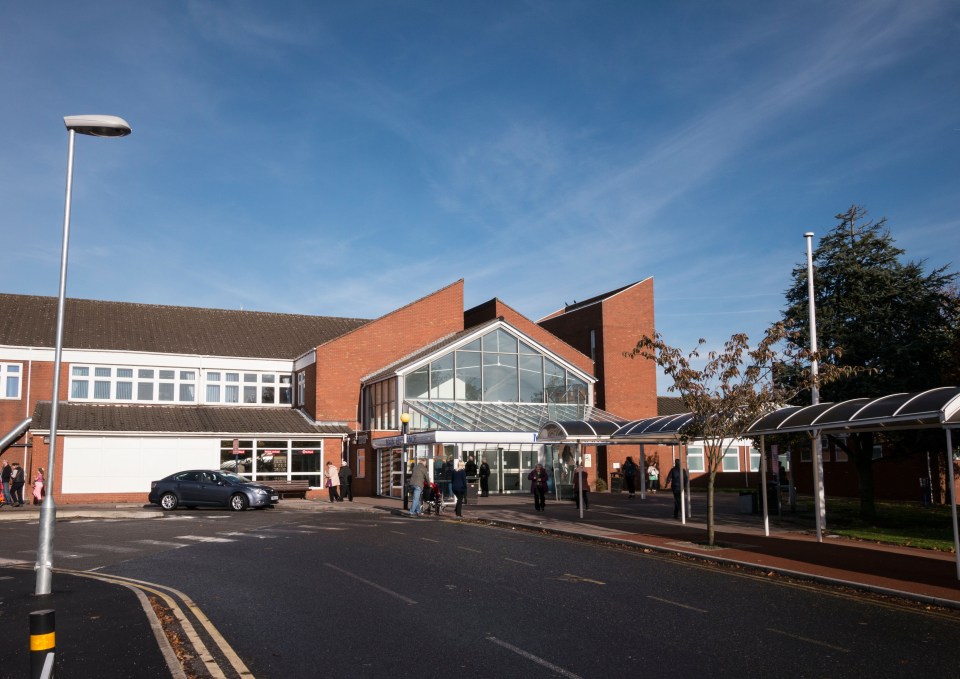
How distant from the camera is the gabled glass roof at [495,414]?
34.7 meters

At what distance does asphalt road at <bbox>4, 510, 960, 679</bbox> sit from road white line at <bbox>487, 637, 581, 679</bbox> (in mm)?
29

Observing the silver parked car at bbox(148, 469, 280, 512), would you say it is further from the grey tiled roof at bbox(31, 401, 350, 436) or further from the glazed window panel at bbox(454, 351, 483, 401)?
the glazed window panel at bbox(454, 351, 483, 401)

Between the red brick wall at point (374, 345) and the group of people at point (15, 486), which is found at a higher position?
the red brick wall at point (374, 345)

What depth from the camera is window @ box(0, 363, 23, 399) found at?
3925 centimetres

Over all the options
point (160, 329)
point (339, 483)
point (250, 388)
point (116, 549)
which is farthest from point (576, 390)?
point (116, 549)

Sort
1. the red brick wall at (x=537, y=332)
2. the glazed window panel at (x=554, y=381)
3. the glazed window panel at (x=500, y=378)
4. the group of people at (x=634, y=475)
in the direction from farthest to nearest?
the red brick wall at (x=537, y=332), the glazed window panel at (x=554, y=381), the glazed window panel at (x=500, y=378), the group of people at (x=634, y=475)

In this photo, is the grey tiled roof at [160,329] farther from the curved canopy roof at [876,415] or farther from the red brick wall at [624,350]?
the curved canopy roof at [876,415]

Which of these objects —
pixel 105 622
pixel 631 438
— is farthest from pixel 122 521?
pixel 105 622

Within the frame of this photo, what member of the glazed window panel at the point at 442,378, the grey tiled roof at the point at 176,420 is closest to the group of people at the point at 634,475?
the glazed window panel at the point at 442,378

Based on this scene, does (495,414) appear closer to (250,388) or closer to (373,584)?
(250,388)

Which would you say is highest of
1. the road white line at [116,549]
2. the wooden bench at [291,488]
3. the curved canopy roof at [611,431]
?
the curved canopy roof at [611,431]

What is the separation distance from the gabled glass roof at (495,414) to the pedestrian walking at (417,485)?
4927mm

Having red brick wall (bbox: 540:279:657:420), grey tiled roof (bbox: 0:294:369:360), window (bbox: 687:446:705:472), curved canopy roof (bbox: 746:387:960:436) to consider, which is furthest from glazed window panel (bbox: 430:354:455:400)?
curved canopy roof (bbox: 746:387:960:436)

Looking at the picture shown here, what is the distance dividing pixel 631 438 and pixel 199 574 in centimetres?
1523
